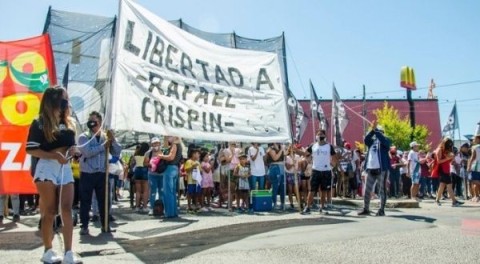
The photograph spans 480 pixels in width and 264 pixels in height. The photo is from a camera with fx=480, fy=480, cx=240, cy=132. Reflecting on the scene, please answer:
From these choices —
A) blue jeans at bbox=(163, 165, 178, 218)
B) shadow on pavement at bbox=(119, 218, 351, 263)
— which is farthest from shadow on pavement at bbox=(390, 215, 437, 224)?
blue jeans at bbox=(163, 165, 178, 218)

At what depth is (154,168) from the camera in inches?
403

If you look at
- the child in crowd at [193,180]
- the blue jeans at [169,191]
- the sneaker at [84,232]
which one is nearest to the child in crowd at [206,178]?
the child in crowd at [193,180]

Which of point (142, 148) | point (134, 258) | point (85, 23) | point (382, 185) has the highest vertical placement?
point (85, 23)

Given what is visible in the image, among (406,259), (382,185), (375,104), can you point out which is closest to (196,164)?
(382,185)

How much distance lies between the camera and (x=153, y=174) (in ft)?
34.7

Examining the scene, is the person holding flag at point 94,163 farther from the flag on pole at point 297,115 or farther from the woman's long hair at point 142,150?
the flag on pole at point 297,115

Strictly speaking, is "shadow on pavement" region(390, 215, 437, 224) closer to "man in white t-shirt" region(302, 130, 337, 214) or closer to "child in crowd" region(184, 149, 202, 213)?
"man in white t-shirt" region(302, 130, 337, 214)

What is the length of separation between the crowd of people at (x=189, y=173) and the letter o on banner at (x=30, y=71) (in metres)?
1.44

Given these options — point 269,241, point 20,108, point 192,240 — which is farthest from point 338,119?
point 20,108

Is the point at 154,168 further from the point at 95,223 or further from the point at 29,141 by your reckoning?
the point at 29,141

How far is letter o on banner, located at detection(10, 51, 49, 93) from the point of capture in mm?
8453

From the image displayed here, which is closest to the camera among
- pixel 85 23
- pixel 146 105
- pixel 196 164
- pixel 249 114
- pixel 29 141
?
pixel 29 141

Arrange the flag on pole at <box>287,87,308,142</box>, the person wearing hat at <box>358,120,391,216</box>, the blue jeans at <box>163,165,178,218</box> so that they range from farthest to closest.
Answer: the flag on pole at <box>287,87,308,142</box>, the person wearing hat at <box>358,120,391,216</box>, the blue jeans at <box>163,165,178,218</box>

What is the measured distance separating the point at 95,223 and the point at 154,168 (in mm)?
1773
